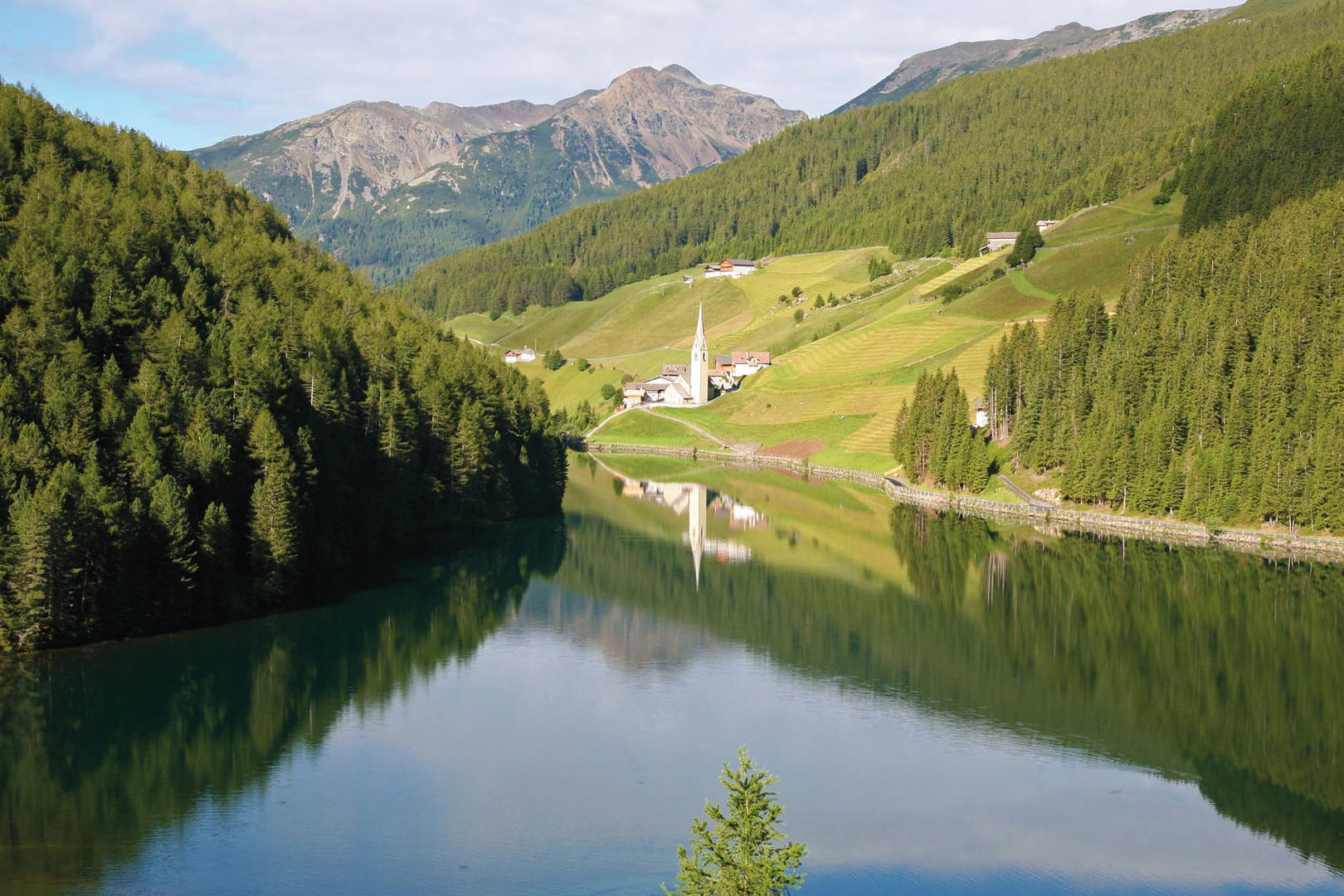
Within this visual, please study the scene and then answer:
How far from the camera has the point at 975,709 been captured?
4578 cm

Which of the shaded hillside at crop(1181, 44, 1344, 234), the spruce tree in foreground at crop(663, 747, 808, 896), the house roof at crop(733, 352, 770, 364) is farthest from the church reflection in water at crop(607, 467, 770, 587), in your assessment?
the shaded hillside at crop(1181, 44, 1344, 234)

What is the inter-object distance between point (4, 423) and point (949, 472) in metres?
79.3

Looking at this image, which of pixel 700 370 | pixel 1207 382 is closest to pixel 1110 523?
pixel 1207 382

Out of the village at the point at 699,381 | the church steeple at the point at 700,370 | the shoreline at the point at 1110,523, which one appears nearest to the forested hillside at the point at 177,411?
the shoreline at the point at 1110,523

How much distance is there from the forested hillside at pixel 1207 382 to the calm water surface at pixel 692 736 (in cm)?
1236

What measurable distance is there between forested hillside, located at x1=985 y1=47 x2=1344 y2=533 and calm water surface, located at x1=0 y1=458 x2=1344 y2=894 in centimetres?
1236

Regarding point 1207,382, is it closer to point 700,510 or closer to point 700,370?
point 700,510

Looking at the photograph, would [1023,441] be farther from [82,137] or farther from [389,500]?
[82,137]

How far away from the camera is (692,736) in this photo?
4234 centimetres

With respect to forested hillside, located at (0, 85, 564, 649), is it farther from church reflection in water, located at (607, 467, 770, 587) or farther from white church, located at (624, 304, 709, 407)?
white church, located at (624, 304, 709, 407)

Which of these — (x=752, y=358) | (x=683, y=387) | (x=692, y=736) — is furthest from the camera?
(x=752, y=358)

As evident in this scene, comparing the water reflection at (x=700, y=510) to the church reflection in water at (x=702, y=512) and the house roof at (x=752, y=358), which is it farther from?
the house roof at (x=752, y=358)

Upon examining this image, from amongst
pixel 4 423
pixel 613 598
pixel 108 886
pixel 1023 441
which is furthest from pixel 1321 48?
pixel 108 886

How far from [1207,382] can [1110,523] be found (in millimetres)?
13319
